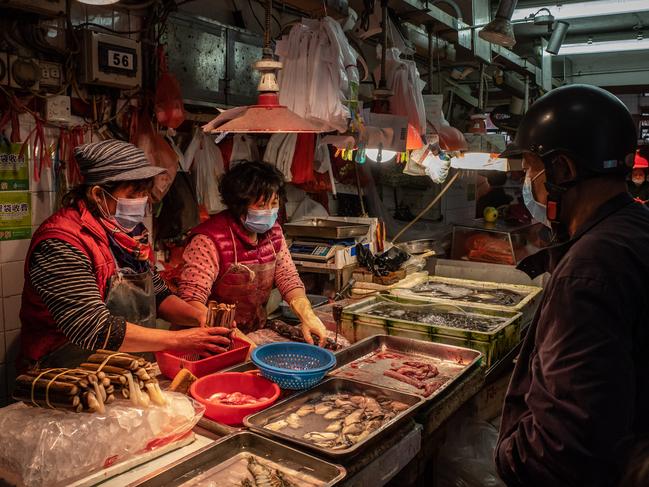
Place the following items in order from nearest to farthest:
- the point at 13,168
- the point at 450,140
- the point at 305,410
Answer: the point at 305,410 < the point at 13,168 < the point at 450,140

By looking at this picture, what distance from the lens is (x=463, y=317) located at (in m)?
4.02

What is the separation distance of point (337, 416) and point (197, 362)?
670mm

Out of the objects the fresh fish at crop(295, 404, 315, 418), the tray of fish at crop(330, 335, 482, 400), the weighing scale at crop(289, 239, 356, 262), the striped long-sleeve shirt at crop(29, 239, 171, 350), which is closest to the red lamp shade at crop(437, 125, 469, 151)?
the weighing scale at crop(289, 239, 356, 262)

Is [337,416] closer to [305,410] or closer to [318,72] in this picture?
[305,410]

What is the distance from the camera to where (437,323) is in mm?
3842

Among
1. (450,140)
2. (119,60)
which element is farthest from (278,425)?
(450,140)

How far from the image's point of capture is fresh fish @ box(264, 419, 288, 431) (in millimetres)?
2362

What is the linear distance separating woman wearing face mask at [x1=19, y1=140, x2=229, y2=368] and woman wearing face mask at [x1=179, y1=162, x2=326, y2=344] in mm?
476

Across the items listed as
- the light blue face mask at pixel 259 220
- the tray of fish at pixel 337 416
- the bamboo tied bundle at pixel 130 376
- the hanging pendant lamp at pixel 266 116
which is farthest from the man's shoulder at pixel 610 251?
the light blue face mask at pixel 259 220

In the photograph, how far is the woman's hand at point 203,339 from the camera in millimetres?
2643

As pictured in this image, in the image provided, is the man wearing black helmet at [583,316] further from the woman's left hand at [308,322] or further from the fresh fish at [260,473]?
the woman's left hand at [308,322]

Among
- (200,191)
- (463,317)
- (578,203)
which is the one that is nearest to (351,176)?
(200,191)

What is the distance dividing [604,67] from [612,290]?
1229 centimetres

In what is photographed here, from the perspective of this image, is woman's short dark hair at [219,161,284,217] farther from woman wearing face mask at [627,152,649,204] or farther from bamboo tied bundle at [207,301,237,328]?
woman wearing face mask at [627,152,649,204]
